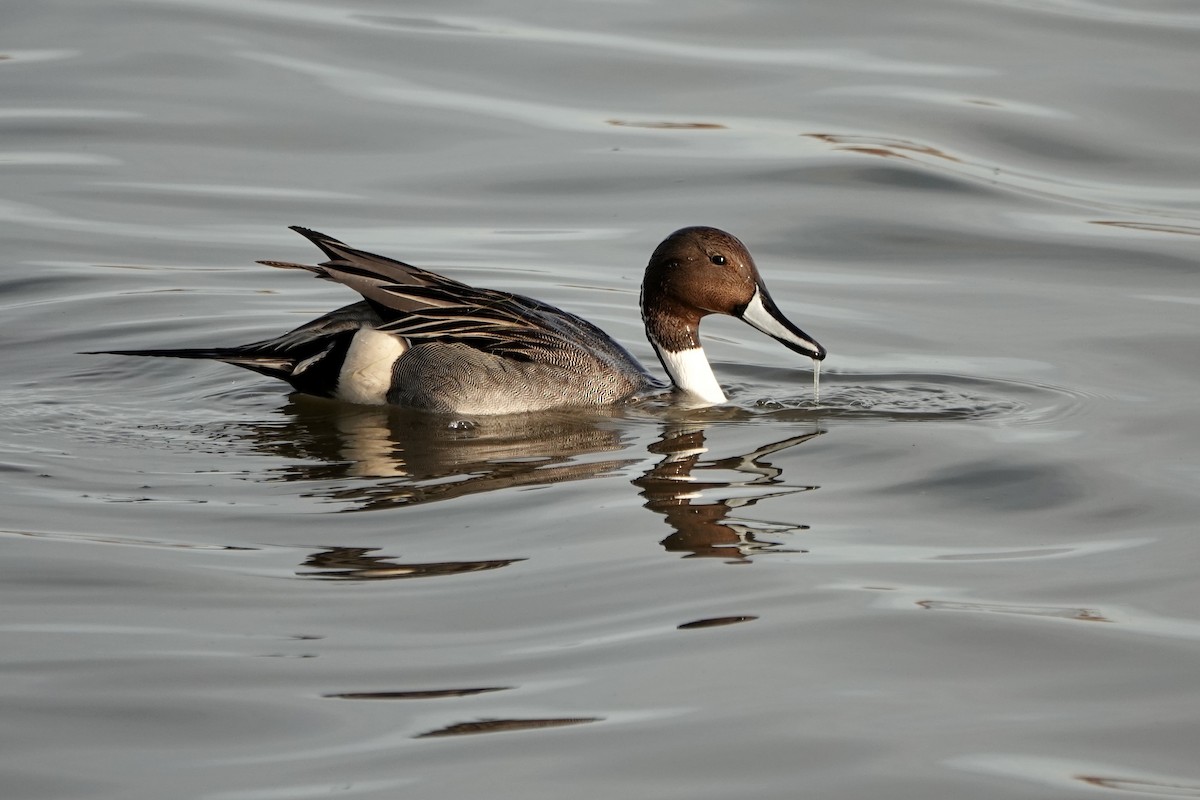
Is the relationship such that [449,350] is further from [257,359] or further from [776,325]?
[776,325]

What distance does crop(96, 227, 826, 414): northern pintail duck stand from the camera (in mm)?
7195

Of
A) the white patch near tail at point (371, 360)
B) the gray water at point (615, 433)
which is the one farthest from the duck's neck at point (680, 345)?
the white patch near tail at point (371, 360)

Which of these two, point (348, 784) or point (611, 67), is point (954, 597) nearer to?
point (348, 784)

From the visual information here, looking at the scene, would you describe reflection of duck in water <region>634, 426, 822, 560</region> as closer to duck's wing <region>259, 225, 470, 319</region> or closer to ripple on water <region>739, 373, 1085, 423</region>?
ripple on water <region>739, 373, 1085, 423</region>

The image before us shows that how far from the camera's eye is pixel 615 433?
23.1 ft

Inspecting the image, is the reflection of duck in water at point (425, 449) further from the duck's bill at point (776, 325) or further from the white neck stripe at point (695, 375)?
the duck's bill at point (776, 325)

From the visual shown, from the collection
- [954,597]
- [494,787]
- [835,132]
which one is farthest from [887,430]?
[835,132]

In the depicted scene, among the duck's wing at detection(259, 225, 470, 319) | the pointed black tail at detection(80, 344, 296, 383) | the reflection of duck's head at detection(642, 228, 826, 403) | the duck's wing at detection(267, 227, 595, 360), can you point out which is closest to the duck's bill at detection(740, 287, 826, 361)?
the reflection of duck's head at detection(642, 228, 826, 403)

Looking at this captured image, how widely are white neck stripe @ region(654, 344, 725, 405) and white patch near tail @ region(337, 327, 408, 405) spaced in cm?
119

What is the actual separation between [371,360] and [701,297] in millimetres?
1460

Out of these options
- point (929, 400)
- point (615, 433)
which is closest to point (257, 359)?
point (615, 433)

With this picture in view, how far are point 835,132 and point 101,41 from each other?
A: 5919 mm

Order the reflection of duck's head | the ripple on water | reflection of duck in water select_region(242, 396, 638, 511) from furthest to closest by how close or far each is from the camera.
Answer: the reflection of duck's head, the ripple on water, reflection of duck in water select_region(242, 396, 638, 511)

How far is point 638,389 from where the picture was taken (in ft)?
25.1
